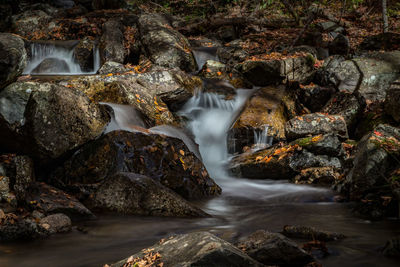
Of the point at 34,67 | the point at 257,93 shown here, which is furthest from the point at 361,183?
the point at 34,67

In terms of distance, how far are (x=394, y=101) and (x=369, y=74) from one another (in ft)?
7.88

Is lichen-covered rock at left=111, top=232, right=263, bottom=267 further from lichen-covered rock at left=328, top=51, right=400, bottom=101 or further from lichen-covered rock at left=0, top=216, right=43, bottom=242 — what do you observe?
lichen-covered rock at left=328, top=51, right=400, bottom=101

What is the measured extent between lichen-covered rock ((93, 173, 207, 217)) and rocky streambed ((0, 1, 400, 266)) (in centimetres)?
2

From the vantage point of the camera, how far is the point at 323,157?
24.7 ft

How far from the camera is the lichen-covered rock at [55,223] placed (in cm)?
402

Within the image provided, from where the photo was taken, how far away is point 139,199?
4.95 metres

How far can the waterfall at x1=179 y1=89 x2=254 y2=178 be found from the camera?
30.9 feet

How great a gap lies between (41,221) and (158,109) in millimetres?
4817

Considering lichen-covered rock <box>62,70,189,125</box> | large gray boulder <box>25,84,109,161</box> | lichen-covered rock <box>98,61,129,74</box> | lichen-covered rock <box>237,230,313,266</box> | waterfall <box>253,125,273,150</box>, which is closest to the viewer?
lichen-covered rock <box>237,230,313,266</box>

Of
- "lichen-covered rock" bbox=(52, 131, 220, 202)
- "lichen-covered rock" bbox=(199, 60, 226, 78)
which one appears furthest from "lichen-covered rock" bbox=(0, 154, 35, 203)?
"lichen-covered rock" bbox=(199, 60, 226, 78)

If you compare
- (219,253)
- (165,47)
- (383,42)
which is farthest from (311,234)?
(383,42)

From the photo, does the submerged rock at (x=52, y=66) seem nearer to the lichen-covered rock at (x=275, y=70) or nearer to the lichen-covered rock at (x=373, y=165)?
the lichen-covered rock at (x=275, y=70)

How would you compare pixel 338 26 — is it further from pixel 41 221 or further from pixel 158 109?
pixel 41 221

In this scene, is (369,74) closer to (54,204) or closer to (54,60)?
(54,204)
